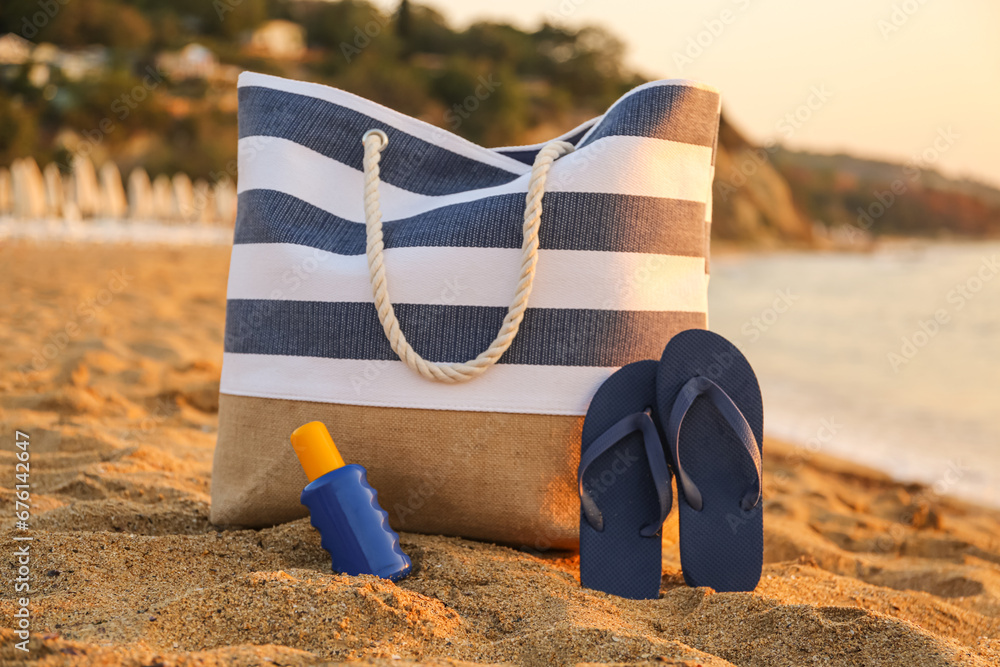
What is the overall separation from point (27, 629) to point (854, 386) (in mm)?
4858

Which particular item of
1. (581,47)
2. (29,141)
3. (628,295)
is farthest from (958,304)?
(581,47)

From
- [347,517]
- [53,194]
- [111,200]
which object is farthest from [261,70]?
[347,517]

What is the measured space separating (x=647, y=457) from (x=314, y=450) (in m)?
0.62

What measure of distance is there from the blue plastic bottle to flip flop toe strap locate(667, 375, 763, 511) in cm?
53

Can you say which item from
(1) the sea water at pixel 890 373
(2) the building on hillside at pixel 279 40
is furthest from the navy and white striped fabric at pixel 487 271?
(2) the building on hillside at pixel 279 40

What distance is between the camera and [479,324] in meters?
1.42

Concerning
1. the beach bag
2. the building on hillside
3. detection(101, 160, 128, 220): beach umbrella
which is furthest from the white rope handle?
the building on hillside

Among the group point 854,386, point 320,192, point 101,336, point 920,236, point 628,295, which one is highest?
point 920,236

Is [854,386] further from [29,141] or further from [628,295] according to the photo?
[29,141]

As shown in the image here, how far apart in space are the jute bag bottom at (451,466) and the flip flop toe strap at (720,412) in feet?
0.61

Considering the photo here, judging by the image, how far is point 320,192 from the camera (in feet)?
5.25

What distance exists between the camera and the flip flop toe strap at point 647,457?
4.43 ft

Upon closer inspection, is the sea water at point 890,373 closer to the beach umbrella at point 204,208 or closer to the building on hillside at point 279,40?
the beach umbrella at point 204,208

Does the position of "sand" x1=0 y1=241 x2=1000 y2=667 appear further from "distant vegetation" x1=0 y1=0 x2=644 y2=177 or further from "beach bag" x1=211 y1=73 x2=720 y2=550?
"distant vegetation" x1=0 y1=0 x2=644 y2=177
